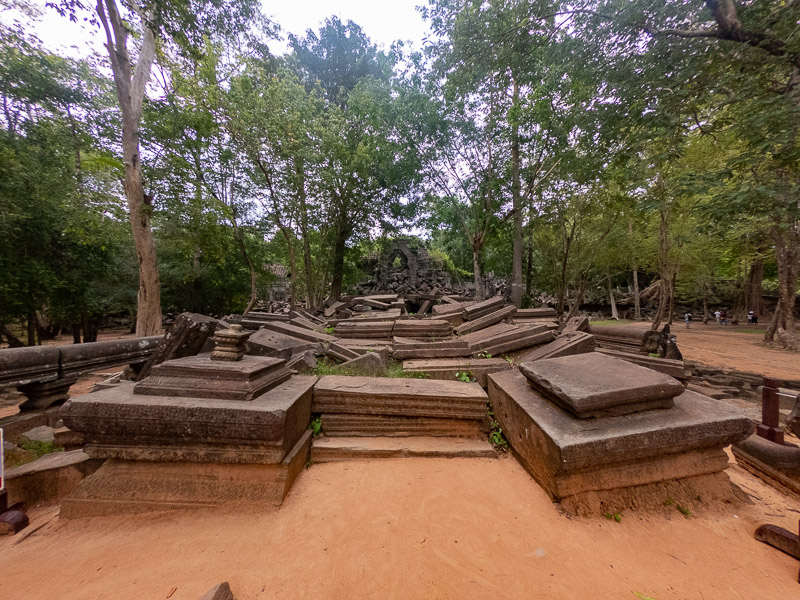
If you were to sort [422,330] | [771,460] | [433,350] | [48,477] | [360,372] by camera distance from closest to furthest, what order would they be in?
1. [48,477]
2. [771,460]
3. [360,372]
4. [433,350]
5. [422,330]

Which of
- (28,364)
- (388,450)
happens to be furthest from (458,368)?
(28,364)

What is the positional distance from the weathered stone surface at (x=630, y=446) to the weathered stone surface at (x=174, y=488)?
202cm

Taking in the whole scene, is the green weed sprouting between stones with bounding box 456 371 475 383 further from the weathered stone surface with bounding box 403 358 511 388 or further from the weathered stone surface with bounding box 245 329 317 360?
the weathered stone surface with bounding box 245 329 317 360

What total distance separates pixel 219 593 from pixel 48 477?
2038 millimetres

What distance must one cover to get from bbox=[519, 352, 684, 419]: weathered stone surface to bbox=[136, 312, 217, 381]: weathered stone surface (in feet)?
12.1

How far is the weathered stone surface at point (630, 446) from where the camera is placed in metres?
1.92

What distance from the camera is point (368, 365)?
13.6 feet

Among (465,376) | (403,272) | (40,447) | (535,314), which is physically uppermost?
(403,272)

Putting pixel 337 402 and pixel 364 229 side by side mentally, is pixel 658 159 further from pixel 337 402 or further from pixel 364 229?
pixel 364 229

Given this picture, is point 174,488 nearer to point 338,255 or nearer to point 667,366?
point 667,366

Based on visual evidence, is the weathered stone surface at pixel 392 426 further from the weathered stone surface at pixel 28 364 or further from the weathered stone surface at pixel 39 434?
the weathered stone surface at pixel 28 364

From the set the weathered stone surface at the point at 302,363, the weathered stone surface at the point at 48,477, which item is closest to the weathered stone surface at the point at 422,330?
the weathered stone surface at the point at 302,363

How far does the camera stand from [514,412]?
2602mm

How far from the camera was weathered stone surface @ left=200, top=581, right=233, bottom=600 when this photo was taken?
1.26 m
